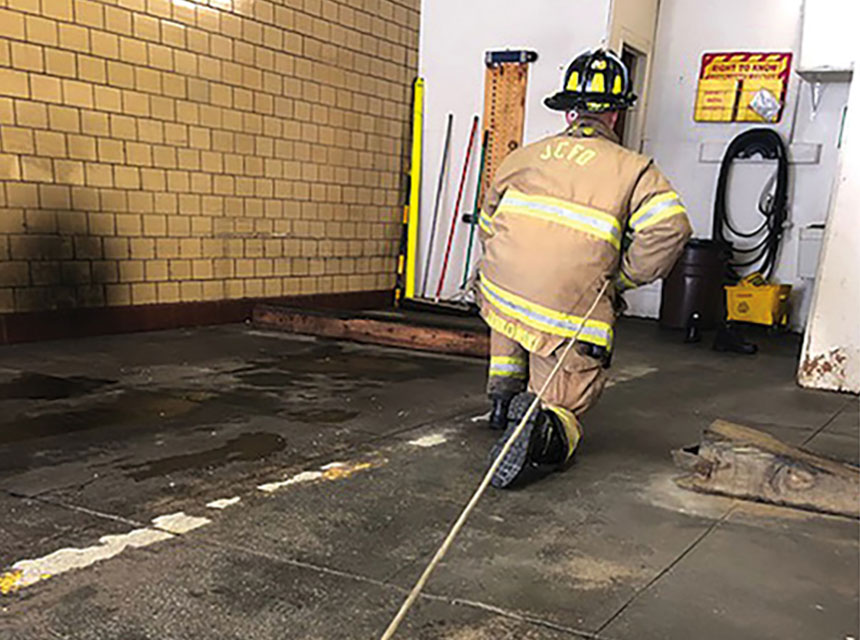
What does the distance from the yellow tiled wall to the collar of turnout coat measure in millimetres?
3537

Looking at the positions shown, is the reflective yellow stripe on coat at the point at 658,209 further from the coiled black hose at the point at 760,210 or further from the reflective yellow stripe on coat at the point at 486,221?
the coiled black hose at the point at 760,210

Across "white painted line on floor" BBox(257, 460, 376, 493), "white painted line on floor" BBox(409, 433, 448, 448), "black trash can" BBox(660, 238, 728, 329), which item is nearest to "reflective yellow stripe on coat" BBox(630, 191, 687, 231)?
"white painted line on floor" BBox(409, 433, 448, 448)

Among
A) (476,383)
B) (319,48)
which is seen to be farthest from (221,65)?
(476,383)

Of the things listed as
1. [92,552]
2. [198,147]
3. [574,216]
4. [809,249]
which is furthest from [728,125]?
[92,552]

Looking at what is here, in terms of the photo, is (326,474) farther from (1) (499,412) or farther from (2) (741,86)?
(2) (741,86)

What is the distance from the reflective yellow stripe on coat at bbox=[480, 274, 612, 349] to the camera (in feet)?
9.18

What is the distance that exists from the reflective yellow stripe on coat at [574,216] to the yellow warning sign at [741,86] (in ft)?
17.2

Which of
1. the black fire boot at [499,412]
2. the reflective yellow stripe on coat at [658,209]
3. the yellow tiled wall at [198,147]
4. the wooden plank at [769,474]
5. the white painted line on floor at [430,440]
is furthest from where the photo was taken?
the yellow tiled wall at [198,147]

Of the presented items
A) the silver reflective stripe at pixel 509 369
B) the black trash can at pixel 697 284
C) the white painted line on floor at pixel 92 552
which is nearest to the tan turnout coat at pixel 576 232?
the silver reflective stripe at pixel 509 369

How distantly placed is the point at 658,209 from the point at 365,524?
152 centimetres

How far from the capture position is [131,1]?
16.4 ft

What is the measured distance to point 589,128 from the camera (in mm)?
Answer: 2848

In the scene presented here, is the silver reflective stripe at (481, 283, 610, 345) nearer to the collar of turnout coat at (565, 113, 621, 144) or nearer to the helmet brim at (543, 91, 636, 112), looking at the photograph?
the collar of turnout coat at (565, 113, 621, 144)

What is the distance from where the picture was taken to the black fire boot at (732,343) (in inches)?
230
